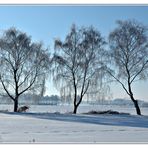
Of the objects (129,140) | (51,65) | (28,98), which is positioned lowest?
(129,140)

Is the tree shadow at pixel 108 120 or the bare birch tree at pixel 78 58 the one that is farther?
the bare birch tree at pixel 78 58

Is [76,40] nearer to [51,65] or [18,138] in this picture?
[51,65]

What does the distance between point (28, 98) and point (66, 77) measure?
195 inches

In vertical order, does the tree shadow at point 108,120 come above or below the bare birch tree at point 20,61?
below

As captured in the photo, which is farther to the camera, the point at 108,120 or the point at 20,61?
the point at 20,61

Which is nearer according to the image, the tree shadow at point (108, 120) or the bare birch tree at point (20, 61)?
the tree shadow at point (108, 120)

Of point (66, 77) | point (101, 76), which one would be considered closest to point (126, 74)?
point (101, 76)

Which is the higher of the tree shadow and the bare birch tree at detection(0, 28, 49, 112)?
the bare birch tree at detection(0, 28, 49, 112)

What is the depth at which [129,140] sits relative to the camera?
12.7m

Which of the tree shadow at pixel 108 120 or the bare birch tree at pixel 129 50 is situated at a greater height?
the bare birch tree at pixel 129 50

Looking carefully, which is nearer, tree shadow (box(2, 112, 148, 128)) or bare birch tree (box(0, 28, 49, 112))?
tree shadow (box(2, 112, 148, 128))

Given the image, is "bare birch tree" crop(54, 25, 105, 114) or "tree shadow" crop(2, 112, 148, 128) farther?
"bare birch tree" crop(54, 25, 105, 114)
